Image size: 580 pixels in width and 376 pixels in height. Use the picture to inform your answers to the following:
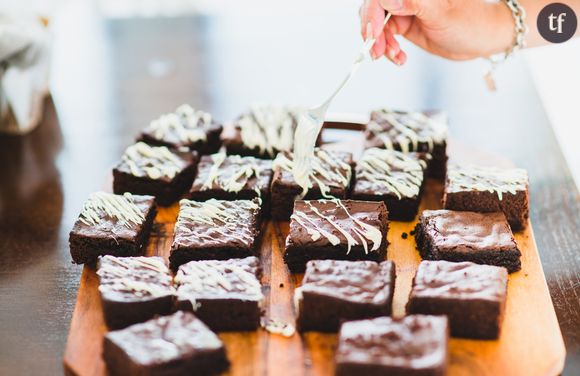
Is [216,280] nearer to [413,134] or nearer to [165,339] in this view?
[165,339]

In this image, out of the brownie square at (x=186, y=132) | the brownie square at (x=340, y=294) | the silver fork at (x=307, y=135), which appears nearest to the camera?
the brownie square at (x=340, y=294)

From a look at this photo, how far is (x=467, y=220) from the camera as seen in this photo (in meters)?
3.60

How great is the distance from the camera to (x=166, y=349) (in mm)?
2799

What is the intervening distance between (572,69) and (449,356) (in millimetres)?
3867

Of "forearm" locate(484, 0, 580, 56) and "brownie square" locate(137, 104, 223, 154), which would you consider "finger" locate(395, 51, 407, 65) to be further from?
"brownie square" locate(137, 104, 223, 154)

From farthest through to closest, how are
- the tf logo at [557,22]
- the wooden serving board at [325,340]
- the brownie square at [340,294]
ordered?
the tf logo at [557,22], the brownie square at [340,294], the wooden serving board at [325,340]

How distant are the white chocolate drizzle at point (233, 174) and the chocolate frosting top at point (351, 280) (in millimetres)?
820

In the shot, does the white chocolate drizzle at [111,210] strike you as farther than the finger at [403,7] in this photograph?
No

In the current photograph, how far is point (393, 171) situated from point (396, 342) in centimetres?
138

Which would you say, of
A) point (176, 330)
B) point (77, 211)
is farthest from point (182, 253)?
point (77, 211)

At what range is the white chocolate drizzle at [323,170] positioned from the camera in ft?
12.6

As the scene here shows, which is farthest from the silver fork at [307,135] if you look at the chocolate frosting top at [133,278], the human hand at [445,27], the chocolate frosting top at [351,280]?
the chocolate frosting top at [133,278]

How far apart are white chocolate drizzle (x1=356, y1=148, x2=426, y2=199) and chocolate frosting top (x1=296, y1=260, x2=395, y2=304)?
27.3 inches

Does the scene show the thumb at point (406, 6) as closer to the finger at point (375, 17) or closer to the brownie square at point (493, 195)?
the finger at point (375, 17)
